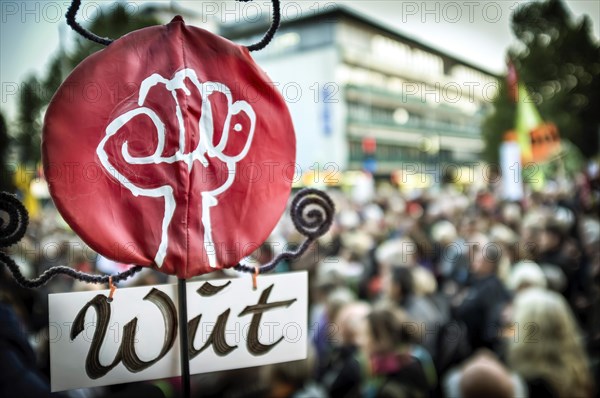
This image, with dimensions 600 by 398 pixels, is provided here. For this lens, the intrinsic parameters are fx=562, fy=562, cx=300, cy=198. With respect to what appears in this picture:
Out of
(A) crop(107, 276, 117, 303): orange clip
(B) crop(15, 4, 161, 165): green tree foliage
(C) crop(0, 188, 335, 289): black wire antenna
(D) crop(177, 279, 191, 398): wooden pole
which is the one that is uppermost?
(B) crop(15, 4, 161, 165): green tree foliage

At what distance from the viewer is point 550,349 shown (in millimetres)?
2568

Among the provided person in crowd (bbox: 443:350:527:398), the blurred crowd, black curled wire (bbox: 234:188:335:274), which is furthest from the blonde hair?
black curled wire (bbox: 234:188:335:274)

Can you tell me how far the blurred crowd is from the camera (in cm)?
221

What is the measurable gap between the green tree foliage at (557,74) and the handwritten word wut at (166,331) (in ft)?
69.7

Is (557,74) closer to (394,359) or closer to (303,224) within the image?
(394,359)

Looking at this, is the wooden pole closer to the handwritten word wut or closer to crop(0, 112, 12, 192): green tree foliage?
the handwritten word wut

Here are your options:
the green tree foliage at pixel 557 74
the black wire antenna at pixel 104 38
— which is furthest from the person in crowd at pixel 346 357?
the green tree foliage at pixel 557 74

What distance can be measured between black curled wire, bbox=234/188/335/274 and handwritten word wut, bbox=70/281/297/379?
4.0 inches

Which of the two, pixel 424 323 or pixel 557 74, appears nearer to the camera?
pixel 424 323

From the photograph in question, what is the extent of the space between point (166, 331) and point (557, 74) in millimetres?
25137

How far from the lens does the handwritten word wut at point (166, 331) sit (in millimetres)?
1347

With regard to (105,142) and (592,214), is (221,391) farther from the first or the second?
(592,214)

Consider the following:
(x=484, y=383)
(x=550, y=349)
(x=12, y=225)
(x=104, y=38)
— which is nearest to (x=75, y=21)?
(x=104, y=38)

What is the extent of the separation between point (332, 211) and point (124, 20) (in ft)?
57.2
